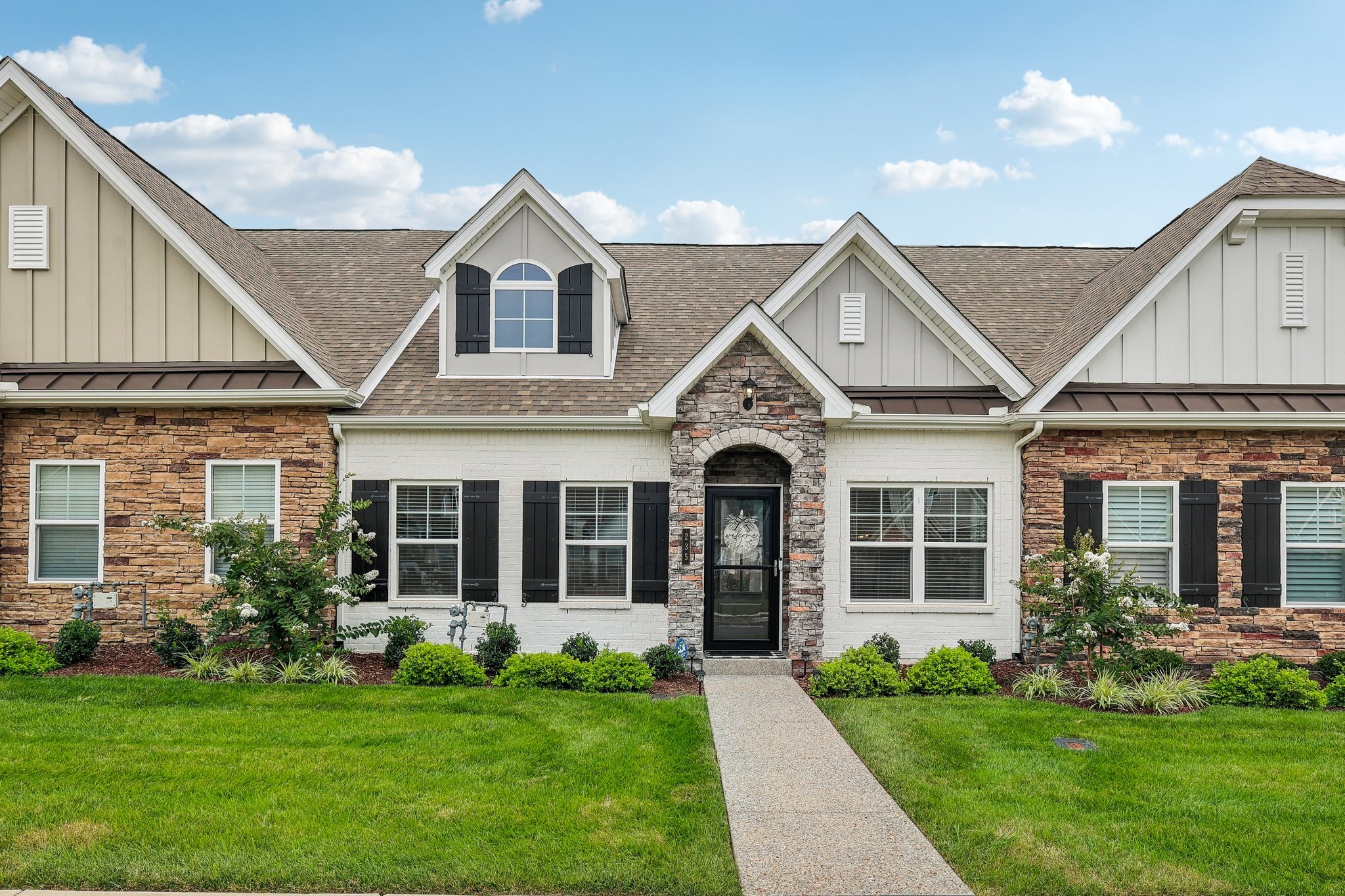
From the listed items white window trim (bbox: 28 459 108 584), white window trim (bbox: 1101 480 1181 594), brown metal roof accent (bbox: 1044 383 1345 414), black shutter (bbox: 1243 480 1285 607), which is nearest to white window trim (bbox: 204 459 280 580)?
white window trim (bbox: 28 459 108 584)

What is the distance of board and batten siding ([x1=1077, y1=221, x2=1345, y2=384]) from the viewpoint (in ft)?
33.8

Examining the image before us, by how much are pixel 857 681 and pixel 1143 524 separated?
4.52 m

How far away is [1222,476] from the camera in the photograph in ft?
33.1

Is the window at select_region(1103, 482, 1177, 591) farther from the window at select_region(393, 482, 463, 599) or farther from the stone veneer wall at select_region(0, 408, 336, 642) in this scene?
the stone veneer wall at select_region(0, 408, 336, 642)

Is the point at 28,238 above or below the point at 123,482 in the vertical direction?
above

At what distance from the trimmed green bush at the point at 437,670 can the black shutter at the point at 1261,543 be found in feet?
30.8

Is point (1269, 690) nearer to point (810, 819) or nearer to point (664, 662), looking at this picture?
point (810, 819)

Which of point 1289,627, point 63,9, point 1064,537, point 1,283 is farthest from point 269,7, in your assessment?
point 1289,627

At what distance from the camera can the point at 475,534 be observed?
10312mm

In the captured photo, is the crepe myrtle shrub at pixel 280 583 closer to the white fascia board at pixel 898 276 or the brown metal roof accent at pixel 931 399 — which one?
the white fascia board at pixel 898 276

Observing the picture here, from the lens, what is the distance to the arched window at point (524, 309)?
1092cm

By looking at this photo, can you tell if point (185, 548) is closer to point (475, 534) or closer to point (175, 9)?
point (475, 534)

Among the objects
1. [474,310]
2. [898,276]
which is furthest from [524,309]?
[898,276]

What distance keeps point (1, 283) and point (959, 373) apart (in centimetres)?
1246
